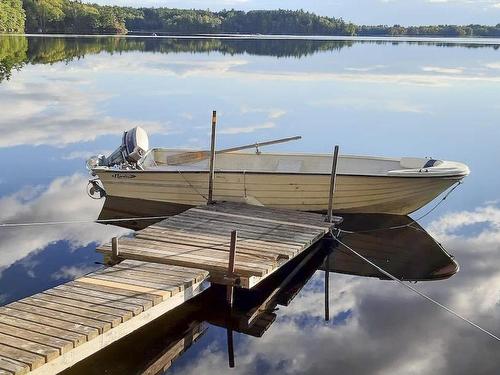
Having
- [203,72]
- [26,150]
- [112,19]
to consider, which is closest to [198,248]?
[26,150]

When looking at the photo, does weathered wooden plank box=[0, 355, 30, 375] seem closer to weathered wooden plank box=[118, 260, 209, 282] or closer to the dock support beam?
the dock support beam

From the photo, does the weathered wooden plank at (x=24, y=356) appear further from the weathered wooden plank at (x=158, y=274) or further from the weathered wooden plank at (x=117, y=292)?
the weathered wooden plank at (x=158, y=274)

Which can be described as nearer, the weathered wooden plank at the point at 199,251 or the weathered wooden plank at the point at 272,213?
the weathered wooden plank at the point at 199,251

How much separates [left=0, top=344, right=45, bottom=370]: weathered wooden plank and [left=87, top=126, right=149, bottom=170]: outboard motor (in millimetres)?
8657

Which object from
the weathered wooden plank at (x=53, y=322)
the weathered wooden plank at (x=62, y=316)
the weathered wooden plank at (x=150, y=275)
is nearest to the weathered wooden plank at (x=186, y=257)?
the weathered wooden plank at (x=150, y=275)

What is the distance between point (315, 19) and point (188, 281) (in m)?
160

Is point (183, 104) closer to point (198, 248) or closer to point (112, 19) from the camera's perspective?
point (198, 248)

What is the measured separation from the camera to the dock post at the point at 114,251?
9.52 m

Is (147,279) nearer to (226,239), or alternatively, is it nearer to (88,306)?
(88,306)

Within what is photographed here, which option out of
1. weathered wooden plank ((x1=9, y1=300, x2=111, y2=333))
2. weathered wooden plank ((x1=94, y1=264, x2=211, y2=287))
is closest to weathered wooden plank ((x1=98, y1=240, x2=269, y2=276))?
weathered wooden plank ((x1=94, y1=264, x2=211, y2=287))

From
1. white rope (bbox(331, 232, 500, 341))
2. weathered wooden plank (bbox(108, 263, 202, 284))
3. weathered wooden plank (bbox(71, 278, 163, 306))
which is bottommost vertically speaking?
white rope (bbox(331, 232, 500, 341))

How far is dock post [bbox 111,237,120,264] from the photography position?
9516mm

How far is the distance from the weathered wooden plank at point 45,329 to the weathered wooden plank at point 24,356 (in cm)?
42

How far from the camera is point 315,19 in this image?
160125 mm
